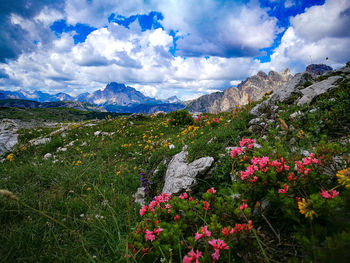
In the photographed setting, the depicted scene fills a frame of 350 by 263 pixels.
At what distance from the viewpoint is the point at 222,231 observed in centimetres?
177

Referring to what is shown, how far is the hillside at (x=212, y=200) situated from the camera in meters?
1.71

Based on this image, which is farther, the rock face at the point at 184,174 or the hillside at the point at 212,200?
the rock face at the point at 184,174

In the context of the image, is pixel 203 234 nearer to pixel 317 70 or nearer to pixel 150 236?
pixel 150 236

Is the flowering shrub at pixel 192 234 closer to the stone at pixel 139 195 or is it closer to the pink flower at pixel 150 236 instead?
the pink flower at pixel 150 236

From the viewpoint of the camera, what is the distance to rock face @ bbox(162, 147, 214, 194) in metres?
3.86

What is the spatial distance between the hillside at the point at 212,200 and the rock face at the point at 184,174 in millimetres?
29

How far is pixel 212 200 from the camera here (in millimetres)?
2516

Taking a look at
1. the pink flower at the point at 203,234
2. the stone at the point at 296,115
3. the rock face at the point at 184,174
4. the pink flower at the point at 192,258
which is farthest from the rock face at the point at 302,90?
the pink flower at the point at 192,258

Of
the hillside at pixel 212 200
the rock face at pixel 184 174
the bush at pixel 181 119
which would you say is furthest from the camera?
the bush at pixel 181 119

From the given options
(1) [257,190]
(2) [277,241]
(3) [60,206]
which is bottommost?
(3) [60,206]

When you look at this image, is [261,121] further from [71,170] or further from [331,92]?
[71,170]

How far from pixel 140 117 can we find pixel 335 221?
1348 centimetres

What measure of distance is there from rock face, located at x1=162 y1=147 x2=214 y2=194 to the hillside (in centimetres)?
3

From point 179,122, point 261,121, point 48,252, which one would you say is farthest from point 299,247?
point 179,122
